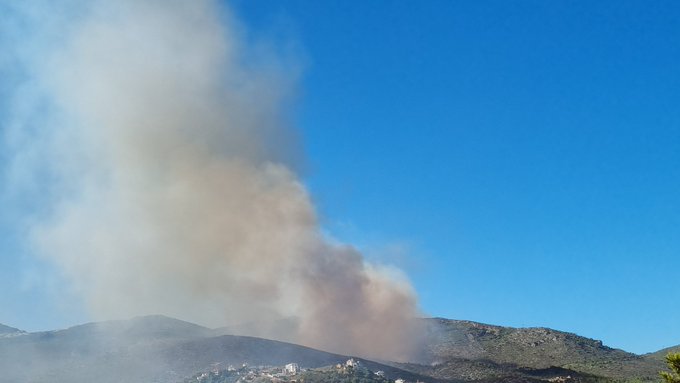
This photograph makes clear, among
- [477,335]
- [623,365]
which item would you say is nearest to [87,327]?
[477,335]

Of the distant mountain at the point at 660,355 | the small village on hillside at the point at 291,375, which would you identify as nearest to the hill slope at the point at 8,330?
the small village on hillside at the point at 291,375

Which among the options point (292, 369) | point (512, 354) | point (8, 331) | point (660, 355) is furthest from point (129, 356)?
point (660, 355)

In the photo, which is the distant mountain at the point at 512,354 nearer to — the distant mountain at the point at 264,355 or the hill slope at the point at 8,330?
the distant mountain at the point at 264,355

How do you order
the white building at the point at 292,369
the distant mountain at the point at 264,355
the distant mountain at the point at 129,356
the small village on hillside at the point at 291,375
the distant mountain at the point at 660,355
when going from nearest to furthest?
the small village on hillside at the point at 291,375, the white building at the point at 292,369, the distant mountain at the point at 129,356, the distant mountain at the point at 264,355, the distant mountain at the point at 660,355

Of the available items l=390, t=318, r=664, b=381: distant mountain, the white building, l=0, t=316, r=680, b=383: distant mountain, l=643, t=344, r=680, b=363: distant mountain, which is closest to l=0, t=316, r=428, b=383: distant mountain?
l=0, t=316, r=680, b=383: distant mountain

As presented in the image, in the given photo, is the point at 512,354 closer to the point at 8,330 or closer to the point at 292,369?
the point at 292,369

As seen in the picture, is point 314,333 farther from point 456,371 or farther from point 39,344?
point 39,344

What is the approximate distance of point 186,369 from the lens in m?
87.5

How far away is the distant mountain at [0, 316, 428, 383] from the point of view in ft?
274

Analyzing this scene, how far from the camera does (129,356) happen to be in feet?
305

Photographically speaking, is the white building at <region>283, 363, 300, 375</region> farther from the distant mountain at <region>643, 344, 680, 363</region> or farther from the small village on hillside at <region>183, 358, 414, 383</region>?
the distant mountain at <region>643, 344, 680, 363</region>

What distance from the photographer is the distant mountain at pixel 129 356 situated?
83375 millimetres

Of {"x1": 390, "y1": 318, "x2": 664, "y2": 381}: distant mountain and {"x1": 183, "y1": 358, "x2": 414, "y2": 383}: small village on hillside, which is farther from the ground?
{"x1": 390, "y1": 318, "x2": 664, "y2": 381}: distant mountain

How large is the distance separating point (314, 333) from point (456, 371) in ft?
103
